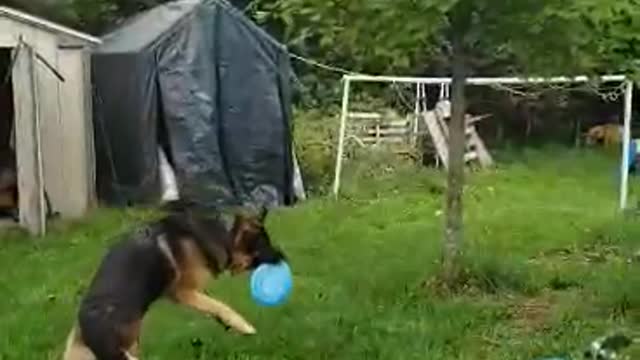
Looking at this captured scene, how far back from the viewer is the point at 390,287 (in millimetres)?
9289

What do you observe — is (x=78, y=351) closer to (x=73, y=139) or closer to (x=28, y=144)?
(x=28, y=144)

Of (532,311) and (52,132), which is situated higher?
(52,132)

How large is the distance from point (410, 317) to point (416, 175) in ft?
33.5

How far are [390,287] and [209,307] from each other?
2852mm

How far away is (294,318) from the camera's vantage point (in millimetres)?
A: 8414

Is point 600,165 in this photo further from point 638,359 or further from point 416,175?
point 638,359

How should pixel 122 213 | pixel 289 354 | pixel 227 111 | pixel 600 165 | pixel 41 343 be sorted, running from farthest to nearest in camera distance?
pixel 600 165 → pixel 227 111 → pixel 122 213 → pixel 41 343 → pixel 289 354

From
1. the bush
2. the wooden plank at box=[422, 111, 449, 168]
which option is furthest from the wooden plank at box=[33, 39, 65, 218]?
the wooden plank at box=[422, 111, 449, 168]

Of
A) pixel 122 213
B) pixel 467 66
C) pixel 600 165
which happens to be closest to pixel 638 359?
pixel 467 66

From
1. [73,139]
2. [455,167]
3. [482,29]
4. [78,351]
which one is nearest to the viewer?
[78,351]

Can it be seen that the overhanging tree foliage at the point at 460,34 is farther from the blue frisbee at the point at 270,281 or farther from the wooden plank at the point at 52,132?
the wooden plank at the point at 52,132

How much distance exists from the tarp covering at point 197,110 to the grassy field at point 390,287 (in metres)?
0.93

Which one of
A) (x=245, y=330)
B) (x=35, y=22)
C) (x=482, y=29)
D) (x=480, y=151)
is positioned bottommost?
(x=480, y=151)

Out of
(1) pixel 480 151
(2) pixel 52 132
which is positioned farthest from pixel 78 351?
(1) pixel 480 151
